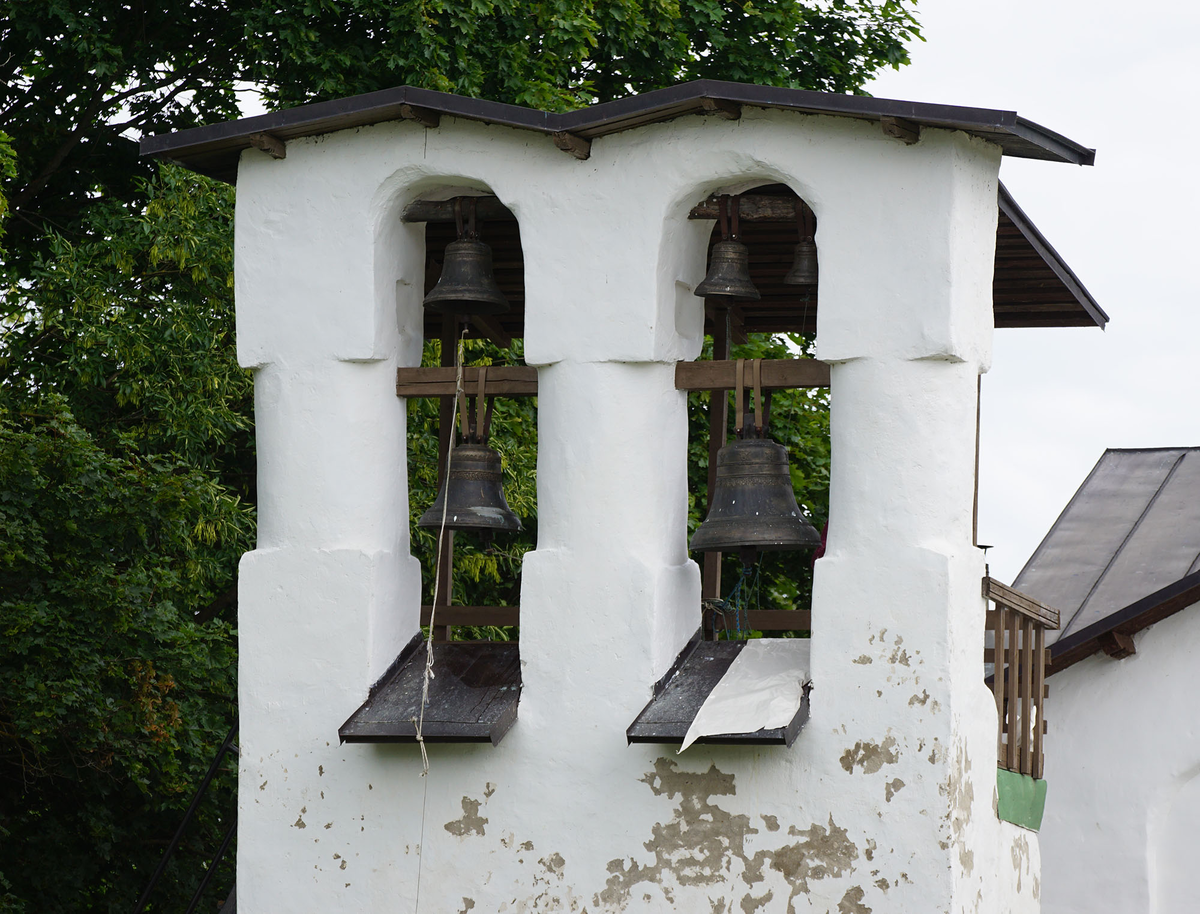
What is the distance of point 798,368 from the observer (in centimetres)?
657

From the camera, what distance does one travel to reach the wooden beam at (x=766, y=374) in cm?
653

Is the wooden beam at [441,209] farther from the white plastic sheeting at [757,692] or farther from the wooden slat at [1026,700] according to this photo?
the wooden slat at [1026,700]

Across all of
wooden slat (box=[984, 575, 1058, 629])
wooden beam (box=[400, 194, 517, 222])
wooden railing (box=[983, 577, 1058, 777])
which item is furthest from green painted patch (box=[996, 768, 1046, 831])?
A: wooden beam (box=[400, 194, 517, 222])

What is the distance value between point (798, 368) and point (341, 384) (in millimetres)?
1761

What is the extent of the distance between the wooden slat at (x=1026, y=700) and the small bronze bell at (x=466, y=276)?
9.19 ft

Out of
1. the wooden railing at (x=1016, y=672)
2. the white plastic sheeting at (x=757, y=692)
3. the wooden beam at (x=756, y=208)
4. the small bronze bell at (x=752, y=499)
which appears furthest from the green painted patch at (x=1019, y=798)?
the wooden beam at (x=756, y=208)

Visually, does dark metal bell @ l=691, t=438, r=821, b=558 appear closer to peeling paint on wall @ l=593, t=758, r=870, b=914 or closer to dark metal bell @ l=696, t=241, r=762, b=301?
dark metal bell @ l=696, t=241, r=762, b=301

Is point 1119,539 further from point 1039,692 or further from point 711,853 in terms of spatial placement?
point 711,853

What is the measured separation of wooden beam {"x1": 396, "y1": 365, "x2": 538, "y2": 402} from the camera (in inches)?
272

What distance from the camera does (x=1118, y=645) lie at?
10492 millimetres

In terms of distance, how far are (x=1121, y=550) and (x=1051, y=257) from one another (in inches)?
207

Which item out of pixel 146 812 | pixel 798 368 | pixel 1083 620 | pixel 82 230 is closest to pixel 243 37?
pixel 82 230

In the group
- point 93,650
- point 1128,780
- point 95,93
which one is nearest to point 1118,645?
point 1128,780

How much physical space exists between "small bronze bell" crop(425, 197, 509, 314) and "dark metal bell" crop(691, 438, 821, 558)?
3.87 ft
